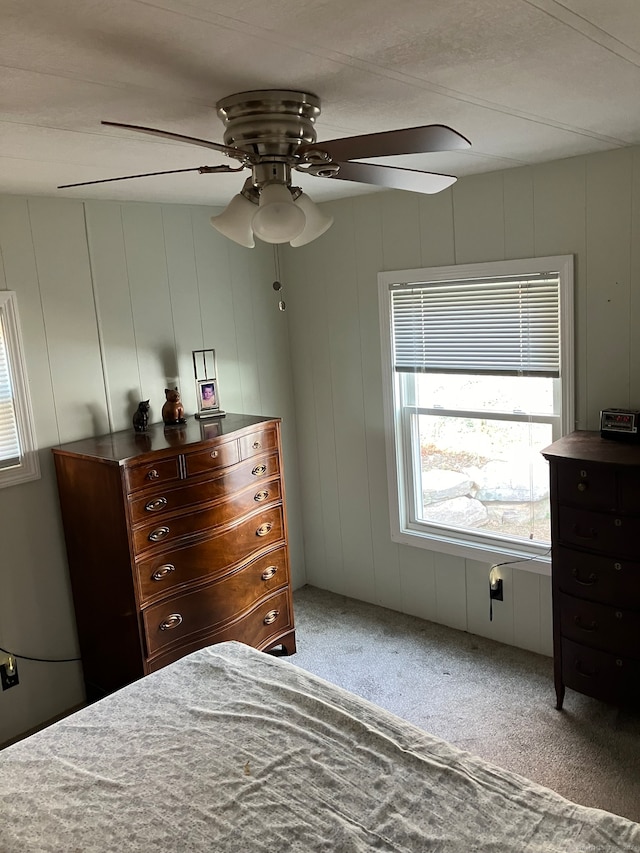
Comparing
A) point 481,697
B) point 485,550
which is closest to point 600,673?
point 481,697

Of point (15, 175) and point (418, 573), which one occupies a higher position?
point (15, 175)

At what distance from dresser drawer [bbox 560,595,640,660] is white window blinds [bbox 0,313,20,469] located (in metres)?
2.42

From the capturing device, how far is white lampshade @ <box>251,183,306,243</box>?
1694 mm

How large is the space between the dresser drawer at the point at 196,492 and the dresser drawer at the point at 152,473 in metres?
0.05

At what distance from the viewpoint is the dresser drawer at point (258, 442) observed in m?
3.38

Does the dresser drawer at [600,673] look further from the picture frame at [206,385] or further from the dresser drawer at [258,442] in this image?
the picture frame at [206,385]

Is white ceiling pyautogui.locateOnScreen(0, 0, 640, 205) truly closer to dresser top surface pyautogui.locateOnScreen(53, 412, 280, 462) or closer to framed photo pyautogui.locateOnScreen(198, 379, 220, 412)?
dresser top surface pyautogui.locateOnScreen(53, 412, 280, 462)

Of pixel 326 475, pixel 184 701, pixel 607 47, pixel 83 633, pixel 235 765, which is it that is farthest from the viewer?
pixel 326 475

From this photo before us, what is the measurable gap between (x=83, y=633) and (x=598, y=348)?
2665 mm

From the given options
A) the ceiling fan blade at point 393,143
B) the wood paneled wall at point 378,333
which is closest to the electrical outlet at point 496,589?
the wood paneled wall at point 378,333

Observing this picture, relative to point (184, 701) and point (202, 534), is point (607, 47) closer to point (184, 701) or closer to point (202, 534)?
point (184, 701)

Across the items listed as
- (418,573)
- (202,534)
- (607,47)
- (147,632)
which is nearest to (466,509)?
(418,573)

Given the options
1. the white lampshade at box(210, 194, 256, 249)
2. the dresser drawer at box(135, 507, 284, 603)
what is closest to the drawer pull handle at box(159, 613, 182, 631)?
the dresser drawer at box(135, 507, 284, 603)

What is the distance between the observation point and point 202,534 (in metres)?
3.20
